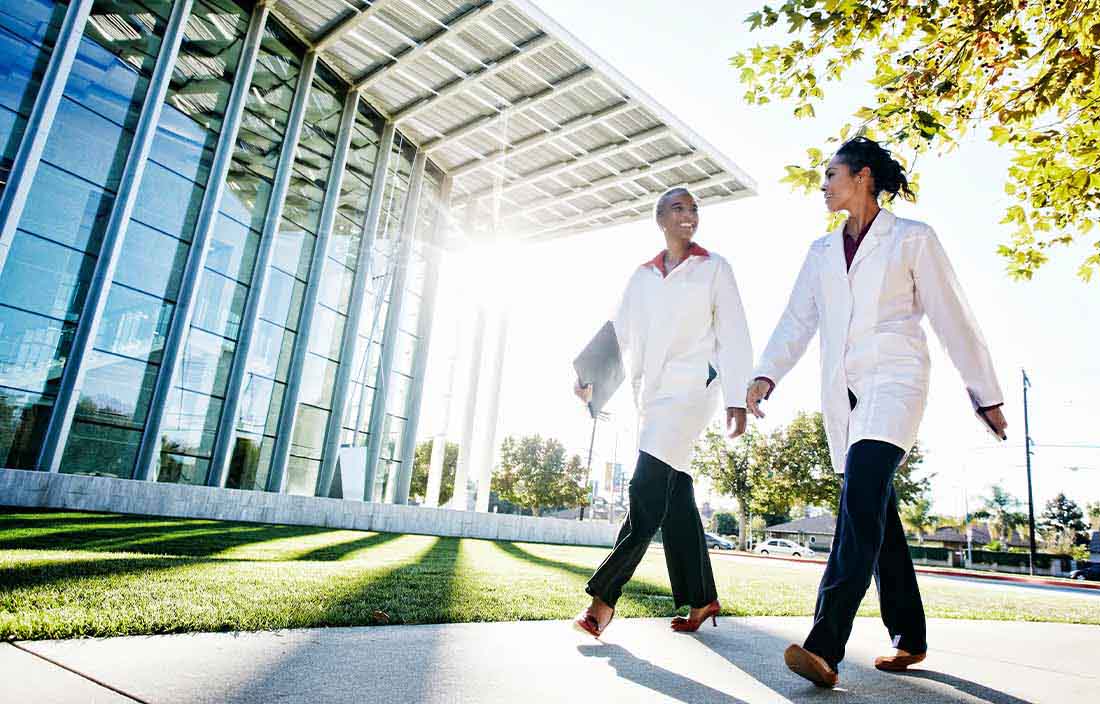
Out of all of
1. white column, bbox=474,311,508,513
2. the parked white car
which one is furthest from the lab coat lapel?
the parked white car

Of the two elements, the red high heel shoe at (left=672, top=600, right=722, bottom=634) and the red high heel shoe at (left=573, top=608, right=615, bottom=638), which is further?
the red high heel shoe at (left=672, top=600, right=722, bottom=634)

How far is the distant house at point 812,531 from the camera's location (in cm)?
8292

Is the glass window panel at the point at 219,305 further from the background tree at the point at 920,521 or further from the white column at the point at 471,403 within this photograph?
the background tree at the point at 920,521

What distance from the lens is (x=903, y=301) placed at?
9.06 feet

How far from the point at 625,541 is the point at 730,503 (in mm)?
55771

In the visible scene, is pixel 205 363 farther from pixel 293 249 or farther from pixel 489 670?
pixel 489 670

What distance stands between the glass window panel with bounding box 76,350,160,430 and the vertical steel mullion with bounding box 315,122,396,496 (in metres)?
A: 5.95

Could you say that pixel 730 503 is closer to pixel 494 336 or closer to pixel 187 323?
pixel 494 336

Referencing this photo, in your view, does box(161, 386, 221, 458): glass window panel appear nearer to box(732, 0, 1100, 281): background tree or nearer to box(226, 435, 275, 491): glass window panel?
box(226, 435, 275, 491): glass window panel

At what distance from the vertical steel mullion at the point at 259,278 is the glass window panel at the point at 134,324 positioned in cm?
208

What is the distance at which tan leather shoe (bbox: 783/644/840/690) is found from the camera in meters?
2.24

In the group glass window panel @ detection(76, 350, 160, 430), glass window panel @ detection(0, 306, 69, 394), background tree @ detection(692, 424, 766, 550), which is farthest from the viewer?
background tree @ detection(692, 424, 766, 550)

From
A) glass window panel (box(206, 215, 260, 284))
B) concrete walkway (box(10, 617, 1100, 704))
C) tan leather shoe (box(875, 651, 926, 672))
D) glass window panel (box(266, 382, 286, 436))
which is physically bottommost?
concrete walkway (box(10, 617, 1100, 704))

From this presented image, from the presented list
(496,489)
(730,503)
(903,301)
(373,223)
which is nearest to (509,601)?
(903,301)
